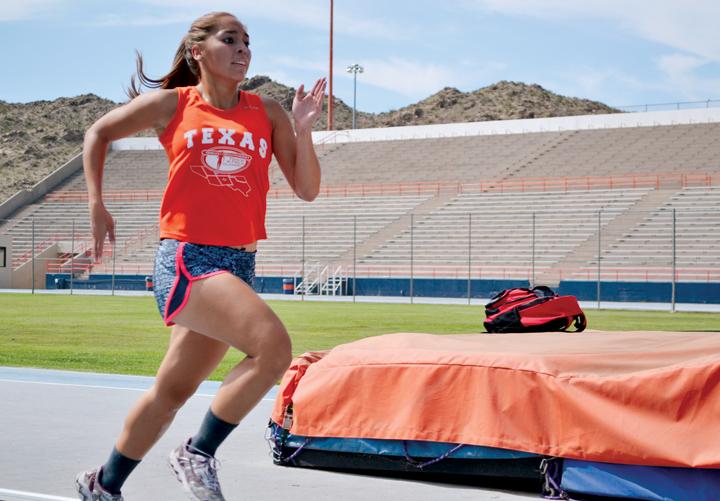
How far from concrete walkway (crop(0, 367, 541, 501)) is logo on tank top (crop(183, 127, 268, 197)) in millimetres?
1406

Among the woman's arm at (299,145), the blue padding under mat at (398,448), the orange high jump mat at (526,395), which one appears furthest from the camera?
the blue padding under mat at (398,448)

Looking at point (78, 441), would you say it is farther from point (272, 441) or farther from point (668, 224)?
point (668, 224)

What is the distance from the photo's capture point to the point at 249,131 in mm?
3902

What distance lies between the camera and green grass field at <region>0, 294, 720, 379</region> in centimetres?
1215

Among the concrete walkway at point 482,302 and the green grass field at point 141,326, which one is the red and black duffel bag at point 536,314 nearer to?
the green grass field at point 141,326

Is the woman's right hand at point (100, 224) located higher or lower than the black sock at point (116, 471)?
higher

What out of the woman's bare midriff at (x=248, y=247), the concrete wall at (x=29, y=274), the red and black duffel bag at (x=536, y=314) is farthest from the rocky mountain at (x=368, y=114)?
the woman's bare midriff at (x=248, y=247)

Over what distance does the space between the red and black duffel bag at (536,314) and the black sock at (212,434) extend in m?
2.96

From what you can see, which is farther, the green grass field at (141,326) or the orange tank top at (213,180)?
the green grass field at (141,326)

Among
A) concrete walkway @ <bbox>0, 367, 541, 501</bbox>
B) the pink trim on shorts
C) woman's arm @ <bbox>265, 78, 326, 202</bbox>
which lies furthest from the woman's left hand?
concrete walkway @ <bbox>0, 367, 541, 501</bbox>

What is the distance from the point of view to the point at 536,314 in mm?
6441

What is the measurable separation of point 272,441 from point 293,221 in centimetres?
3787

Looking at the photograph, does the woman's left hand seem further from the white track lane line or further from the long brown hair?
the white track lane line

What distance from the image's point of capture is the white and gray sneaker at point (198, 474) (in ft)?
12.0
